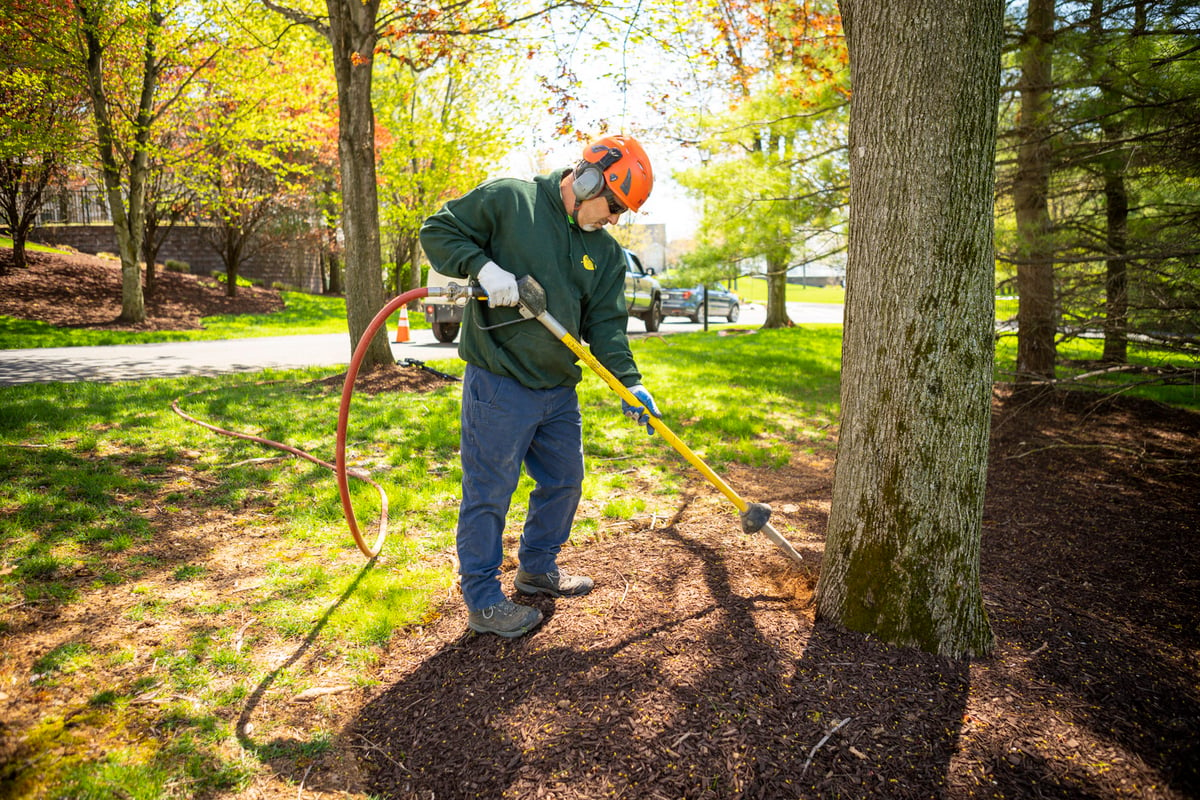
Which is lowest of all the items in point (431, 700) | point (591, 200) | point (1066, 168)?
point (431, 700)

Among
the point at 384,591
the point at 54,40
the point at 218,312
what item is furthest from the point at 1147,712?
the point at 218,312

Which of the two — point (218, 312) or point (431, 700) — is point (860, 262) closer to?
point (431, 700)

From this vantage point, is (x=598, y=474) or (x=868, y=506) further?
(x=598, y=474)

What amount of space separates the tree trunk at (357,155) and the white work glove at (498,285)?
17.7 ft

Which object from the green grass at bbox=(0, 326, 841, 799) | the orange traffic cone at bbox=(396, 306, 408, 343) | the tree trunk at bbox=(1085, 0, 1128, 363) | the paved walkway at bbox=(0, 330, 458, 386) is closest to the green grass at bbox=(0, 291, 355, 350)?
the paved walkway at bbox=(0, 330, 458, 386)

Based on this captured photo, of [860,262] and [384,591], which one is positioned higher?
[860,262]

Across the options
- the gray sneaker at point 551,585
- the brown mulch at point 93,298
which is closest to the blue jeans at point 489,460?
the gray sneaker at point 551,585

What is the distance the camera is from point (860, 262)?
2582 mm

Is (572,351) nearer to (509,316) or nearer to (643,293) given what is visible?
(509,316)

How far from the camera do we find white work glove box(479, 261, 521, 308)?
263cm

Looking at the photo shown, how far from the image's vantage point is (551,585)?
317 centimetres

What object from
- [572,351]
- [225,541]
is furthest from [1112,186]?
[225,541]

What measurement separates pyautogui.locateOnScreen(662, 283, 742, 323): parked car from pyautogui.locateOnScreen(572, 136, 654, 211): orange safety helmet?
15.2 m

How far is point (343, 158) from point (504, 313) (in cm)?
593
